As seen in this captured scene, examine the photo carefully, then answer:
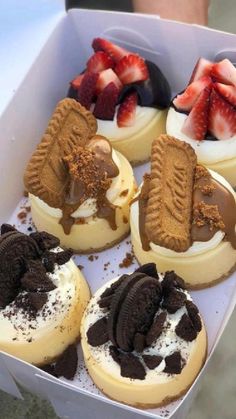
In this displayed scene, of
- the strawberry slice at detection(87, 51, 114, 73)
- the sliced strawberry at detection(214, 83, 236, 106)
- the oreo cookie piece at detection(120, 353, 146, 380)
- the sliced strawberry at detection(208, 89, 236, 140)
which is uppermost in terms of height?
the strawberry slice at detection(87, 51, 114, 73)

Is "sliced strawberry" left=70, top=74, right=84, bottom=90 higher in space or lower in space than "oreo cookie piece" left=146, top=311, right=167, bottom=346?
higher

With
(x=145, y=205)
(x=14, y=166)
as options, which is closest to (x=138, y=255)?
(x=145, y=205)

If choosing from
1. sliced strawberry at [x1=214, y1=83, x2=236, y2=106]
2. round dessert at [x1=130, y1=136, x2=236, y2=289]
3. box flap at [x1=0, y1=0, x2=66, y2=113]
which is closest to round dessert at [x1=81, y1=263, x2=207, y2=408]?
round dessert at [x1=130, y1=136, x2=236, y2=289]

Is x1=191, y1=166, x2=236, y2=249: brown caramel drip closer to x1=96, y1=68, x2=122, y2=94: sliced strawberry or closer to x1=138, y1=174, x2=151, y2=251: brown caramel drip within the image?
x1=138, y1=174, x2=151, y2=251: brown caramel drip

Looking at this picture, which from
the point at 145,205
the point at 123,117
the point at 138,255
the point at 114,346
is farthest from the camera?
the point at 123,117

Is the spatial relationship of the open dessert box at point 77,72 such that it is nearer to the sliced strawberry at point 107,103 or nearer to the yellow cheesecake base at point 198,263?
the yellow cheesecake base at point 198,263

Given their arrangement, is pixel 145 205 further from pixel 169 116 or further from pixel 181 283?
pixel 169 116
